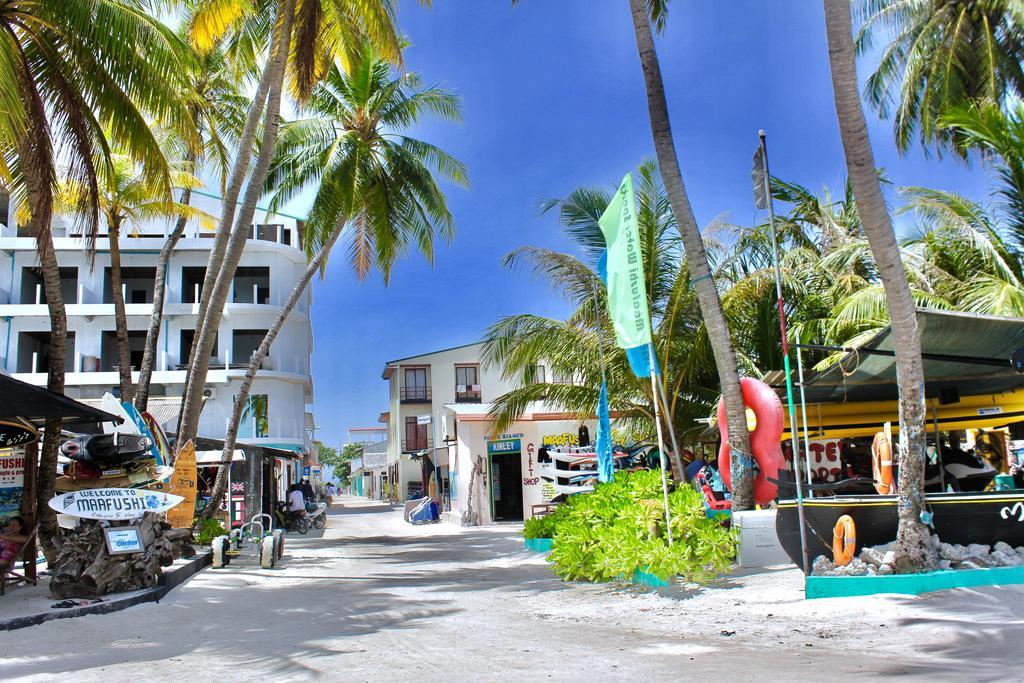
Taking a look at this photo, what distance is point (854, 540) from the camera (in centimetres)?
743

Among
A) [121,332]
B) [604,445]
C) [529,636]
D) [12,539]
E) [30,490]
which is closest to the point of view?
[529,636]

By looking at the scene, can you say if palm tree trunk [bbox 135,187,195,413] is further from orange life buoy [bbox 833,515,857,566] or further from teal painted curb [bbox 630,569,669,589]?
orange life buoy [bbox 833,515,857,566]

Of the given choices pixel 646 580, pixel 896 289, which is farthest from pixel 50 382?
pixel 896 289

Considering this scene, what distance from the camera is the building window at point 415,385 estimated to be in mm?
47906

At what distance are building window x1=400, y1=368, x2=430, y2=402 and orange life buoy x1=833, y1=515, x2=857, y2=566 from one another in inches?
1615

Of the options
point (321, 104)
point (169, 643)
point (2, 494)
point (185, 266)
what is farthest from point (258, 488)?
point (185, 266)

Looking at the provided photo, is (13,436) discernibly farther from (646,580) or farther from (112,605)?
(646,580)

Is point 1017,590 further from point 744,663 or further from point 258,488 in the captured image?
point 258,488

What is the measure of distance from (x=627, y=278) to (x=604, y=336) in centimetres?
671

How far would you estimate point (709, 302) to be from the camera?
33.8 ft

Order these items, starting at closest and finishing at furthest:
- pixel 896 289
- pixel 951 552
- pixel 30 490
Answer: pixel 951 552
pixel 896 289
pixel 30 490

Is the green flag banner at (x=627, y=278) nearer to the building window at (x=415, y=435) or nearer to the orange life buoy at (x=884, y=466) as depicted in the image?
the orange life buoy at (x=884, y=466)

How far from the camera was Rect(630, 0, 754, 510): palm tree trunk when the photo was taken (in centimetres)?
1016

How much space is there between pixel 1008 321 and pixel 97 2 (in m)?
11.3
